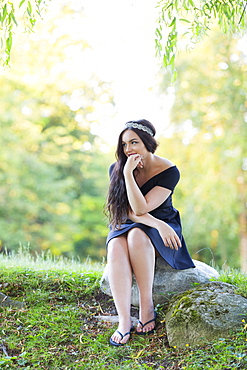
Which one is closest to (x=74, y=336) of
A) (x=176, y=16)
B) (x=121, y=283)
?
(x=121, y=283)

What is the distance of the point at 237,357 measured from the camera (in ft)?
7.71

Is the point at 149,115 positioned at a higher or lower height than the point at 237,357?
higher

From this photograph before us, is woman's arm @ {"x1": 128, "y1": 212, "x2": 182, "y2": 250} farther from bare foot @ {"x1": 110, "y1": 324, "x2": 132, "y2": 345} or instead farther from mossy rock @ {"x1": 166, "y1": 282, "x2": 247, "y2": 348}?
bare foot @ {"x1": 110, "y1": 324, "x2": 132, "y2": 345}

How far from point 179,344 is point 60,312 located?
1071 mm

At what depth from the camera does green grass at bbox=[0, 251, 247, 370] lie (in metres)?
2.53

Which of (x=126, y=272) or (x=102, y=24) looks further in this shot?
(x=102, y=24)

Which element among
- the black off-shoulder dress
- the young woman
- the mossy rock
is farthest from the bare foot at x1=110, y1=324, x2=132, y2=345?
the black off-shoulder dress

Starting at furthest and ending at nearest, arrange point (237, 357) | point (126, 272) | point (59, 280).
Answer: point (59, 280) < point (126, 272) < point (237, 357)

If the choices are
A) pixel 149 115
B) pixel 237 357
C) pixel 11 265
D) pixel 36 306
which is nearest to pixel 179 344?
pixel 237 357

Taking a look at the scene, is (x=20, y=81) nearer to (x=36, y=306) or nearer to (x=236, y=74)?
(x=236, y=74)

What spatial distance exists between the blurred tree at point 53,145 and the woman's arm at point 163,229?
9715mm

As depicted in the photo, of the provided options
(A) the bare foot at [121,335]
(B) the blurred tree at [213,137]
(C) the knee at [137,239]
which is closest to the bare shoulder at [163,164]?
(C) the knee at [137,239]

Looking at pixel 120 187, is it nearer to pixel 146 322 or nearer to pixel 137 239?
pixel 137 239

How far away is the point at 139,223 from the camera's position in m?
3.18
